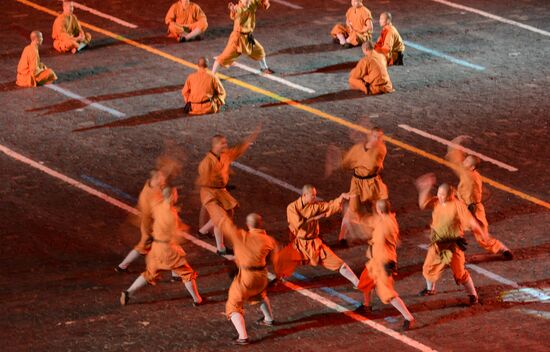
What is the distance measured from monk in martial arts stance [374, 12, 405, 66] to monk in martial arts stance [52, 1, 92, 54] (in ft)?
19.1

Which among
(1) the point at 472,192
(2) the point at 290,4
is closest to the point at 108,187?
(1) the point at 472,192

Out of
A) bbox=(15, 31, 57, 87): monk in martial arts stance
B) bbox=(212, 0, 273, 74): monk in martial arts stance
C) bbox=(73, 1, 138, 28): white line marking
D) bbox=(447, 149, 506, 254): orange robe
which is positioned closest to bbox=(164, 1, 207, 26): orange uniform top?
bbox=(73, 1, 138, 28): white line marking

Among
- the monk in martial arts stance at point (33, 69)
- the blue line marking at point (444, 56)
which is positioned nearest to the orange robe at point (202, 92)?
the monk in martial arts stance at point (33, 69)

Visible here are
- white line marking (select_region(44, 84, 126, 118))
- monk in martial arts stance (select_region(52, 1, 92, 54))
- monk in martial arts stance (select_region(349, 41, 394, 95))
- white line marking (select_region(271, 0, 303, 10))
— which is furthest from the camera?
white line marking (select_region(271, 0, 303, 10))

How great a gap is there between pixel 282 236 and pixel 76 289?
10.5 feet

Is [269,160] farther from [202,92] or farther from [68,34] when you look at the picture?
[68,34]

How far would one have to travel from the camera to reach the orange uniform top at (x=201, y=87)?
22750mm

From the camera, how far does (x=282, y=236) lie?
1848 centimetres

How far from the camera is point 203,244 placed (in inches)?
720

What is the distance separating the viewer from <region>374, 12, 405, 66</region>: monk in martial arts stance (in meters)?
25.2

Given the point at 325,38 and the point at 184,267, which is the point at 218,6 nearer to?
the point at 325,38

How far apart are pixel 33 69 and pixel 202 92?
3487 mm

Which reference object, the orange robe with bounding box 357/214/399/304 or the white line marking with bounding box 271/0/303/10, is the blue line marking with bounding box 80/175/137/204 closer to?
the orange robe with bounding box 357/214/399/304

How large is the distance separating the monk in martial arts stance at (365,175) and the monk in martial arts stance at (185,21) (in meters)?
9.36
